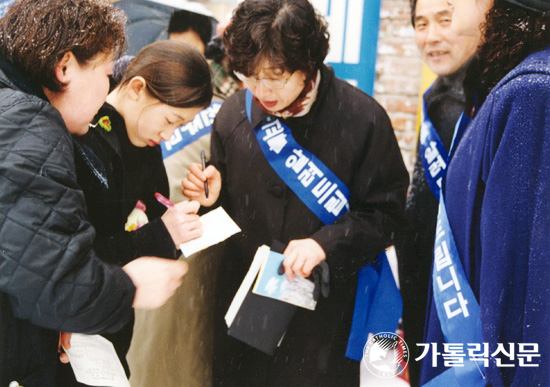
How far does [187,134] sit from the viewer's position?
251 cm

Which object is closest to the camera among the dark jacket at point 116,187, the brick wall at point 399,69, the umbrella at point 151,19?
the dark jacket at point 116,187

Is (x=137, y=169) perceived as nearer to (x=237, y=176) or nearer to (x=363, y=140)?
(x=237, y=176)

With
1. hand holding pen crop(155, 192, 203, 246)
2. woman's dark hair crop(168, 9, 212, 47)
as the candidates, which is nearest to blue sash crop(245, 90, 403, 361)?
hand holding pen crop(155, 192, 203, 246)

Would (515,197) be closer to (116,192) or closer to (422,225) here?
(116,192)

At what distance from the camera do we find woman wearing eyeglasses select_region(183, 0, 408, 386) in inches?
74.0

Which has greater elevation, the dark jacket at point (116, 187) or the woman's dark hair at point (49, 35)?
the woman's dark hair at point (49, 35)

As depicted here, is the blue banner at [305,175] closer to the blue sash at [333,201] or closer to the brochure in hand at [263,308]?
the blue sash at [333,201]

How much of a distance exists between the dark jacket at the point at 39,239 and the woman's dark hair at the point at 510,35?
3.58 feet

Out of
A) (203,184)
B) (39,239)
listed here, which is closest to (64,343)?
(39,239)

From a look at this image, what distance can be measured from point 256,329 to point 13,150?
3.54ft

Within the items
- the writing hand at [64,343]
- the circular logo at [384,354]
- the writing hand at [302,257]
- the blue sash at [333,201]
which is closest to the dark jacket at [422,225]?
the circular logo at [384,354]

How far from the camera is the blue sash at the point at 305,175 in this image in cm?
197

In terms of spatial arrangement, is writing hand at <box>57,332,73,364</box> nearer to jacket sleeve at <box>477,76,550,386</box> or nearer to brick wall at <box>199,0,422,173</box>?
jacket sleeve at <box>477,76,550,386</box>

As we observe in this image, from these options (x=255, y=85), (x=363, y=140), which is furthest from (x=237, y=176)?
(x=363, y=140)
